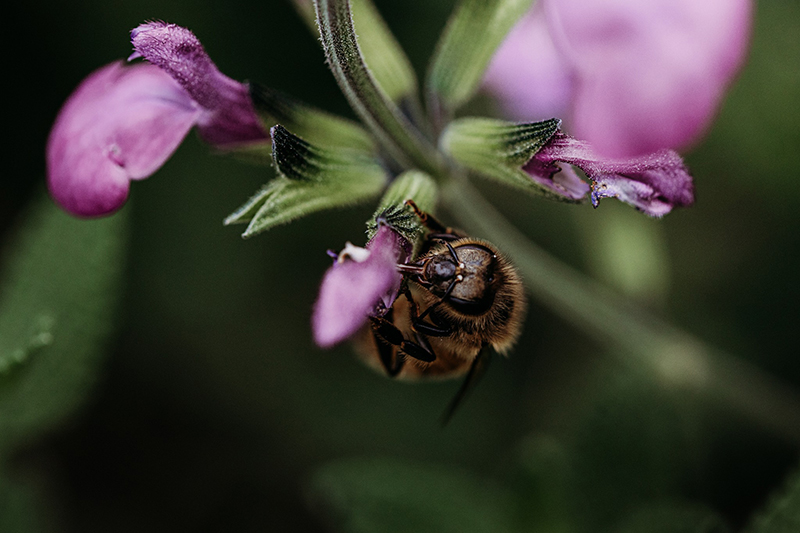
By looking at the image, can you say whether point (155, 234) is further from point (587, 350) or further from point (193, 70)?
point (193, 70)

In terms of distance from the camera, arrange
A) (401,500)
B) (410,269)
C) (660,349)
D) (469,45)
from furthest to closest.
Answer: (660,349) < (401,500) < (469,45) < (410,269)

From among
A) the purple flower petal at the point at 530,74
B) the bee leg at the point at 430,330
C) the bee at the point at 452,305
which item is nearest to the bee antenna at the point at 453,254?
the bee at the point at 452,305

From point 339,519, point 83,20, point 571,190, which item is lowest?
point 339,519

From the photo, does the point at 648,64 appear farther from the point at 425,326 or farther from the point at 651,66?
the point at 425,326

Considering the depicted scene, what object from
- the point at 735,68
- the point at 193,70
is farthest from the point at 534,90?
the point at 193,70

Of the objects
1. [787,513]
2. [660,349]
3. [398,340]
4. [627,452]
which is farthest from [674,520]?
[398,340]

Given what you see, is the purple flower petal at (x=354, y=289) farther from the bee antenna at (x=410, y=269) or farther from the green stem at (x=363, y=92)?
the green stem at (x=363, y=92)

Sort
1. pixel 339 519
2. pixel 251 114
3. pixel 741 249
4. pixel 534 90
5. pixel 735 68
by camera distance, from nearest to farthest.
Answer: pixel 251 114, pixel 735 68, pixel 339 519, pixel 534 90, pixel 741 249

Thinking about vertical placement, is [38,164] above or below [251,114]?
below
